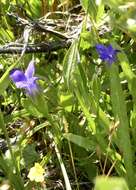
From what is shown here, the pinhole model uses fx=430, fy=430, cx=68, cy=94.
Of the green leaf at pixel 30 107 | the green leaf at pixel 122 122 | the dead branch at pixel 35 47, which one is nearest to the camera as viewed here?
the green leaf at pixel 122 122

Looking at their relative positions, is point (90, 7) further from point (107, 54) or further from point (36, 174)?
point (36, 174)

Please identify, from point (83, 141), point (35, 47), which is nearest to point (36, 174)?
point (83, 141)

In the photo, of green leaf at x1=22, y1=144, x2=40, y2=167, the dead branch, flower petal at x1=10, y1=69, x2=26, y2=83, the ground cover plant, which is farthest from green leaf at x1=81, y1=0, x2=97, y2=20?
green leaf at x1=22, y1=144, x2=40, y2=167

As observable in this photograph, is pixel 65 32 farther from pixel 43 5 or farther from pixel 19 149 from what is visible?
pixel 19 149

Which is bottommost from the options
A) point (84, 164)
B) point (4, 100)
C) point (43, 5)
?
point (84, 164)

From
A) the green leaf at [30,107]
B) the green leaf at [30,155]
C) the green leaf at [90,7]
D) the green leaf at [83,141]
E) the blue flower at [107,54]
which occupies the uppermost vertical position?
the green leaf at [90,7]

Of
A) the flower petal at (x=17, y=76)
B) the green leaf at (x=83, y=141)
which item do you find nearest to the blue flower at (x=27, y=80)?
the flower petal at (x=17, y=76)

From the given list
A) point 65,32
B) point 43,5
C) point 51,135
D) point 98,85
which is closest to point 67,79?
point 98,85

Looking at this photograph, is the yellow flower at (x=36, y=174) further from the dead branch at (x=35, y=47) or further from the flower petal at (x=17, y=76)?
the dead branch at (x=35, y=47)
